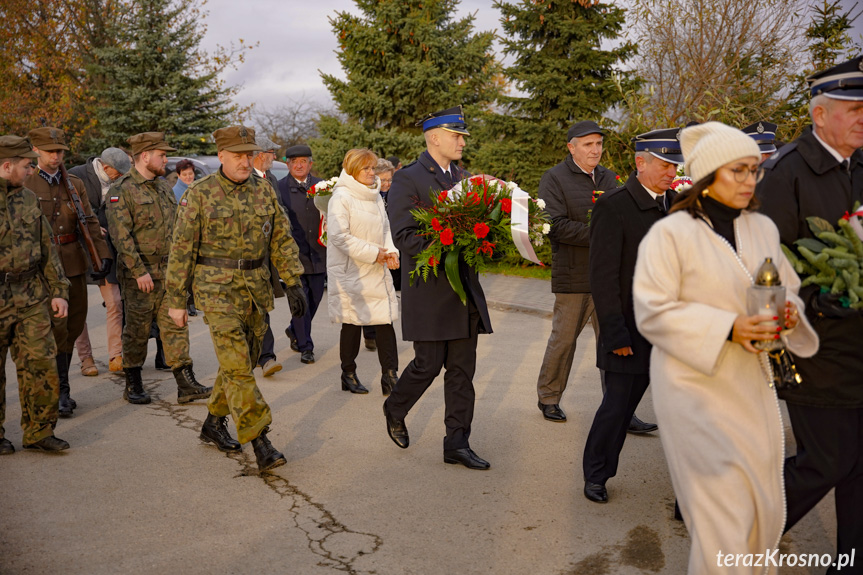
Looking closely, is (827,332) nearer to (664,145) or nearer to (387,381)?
(664,145)

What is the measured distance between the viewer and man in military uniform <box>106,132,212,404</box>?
786 centimetres

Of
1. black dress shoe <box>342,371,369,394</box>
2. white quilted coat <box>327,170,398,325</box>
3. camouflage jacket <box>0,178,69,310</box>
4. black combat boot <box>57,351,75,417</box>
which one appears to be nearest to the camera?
camouflage jacket <box>0,178,69,310</box>

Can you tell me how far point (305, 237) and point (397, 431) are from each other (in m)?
4.18

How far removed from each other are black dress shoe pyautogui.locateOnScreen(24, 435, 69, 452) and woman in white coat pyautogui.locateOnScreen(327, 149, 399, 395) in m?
2.68

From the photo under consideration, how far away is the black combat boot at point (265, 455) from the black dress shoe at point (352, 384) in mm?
2259

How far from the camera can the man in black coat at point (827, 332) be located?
11.9 ft

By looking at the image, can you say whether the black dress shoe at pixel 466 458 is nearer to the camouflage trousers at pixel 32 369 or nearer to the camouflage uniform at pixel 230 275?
the camouflage uniform at pixel 230 275

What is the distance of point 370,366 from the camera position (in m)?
9.30

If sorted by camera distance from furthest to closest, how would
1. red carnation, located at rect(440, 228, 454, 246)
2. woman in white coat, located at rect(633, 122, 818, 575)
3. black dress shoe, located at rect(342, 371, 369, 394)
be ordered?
black dress shoe, located at rect(342, 371, 369, 394), red carnation, located at rect(440, 228, 454, 246), woman in white coat, located at rect(633, 122, 818, 575)

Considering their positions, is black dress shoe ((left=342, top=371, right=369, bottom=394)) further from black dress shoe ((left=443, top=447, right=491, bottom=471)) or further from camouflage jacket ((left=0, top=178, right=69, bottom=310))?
camouflage jacket ((left=0, top=178, right=69, bottom=310))

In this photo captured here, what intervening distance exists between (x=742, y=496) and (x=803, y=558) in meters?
1.43

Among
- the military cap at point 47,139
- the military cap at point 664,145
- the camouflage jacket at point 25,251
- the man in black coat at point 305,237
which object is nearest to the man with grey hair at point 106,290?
the military cap at point 47,139

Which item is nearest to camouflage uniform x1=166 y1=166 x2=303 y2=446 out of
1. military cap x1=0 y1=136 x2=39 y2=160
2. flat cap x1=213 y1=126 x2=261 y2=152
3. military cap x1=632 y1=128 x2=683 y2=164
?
flat cap x1=213 y1=126 x2=261 y2=152

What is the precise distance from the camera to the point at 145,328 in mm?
8016
